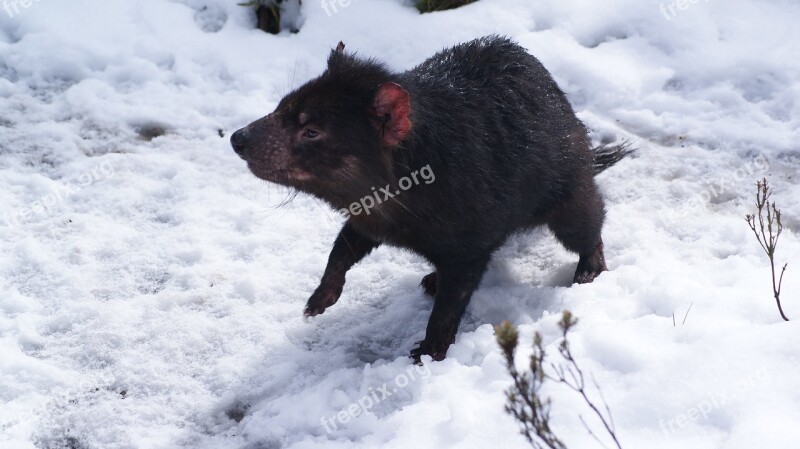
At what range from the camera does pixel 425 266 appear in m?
4.44

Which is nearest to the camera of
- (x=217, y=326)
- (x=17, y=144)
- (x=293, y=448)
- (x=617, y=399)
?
(x=617, y=399)

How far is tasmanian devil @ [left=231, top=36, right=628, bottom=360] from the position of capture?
3320 millimetres

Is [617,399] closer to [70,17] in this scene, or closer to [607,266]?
[607,266]

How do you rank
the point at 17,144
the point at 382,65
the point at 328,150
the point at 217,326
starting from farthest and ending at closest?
the point at 17,144 → the point at 217,326 → the point at 382,65 → the point at 328,150

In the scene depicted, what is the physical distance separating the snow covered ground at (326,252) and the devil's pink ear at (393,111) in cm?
96

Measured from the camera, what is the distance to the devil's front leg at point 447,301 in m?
3.64

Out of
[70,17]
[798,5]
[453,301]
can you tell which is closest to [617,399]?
[453,301]

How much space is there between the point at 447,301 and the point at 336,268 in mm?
599

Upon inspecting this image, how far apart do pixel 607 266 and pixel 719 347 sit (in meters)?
1.29

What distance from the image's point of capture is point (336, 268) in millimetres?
3916
